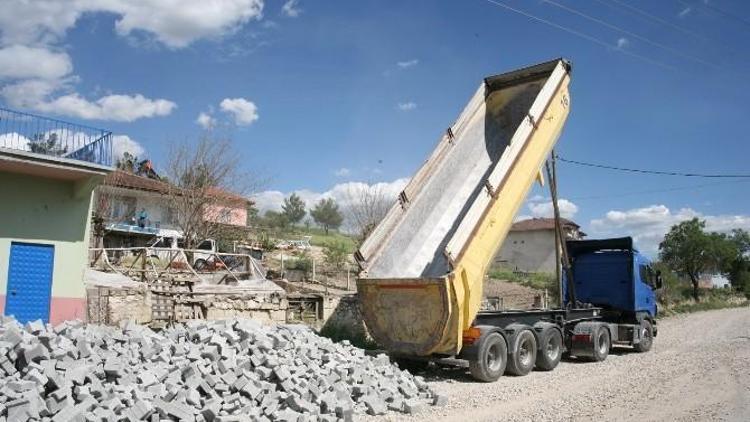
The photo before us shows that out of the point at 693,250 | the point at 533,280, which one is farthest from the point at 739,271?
the point at 533,280

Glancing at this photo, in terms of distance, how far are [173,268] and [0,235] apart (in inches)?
320

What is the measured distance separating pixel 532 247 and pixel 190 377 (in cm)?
4990

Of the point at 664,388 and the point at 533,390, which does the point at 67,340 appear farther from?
the point at 664,388

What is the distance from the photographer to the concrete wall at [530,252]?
52.2 m

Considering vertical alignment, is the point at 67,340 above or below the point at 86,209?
below

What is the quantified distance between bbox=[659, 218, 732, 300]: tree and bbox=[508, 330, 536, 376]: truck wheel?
1678 inches

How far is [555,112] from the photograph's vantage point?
12133 mm

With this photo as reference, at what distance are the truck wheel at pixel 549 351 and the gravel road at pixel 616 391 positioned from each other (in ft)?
0.74

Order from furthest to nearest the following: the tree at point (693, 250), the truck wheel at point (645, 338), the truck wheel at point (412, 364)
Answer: the tree at point (693, 250) → the truck wheel at point (645, 338) → the truck wheel at point (412, 364)

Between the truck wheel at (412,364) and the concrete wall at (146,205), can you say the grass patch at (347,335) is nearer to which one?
the truck wheel at (412,364)

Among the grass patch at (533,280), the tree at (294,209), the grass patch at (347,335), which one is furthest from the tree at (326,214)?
the grass patch at (347,335)

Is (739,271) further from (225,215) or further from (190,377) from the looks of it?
(190,377)

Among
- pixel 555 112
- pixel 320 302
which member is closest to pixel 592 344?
pixel 555 112

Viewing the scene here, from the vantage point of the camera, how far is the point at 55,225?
13.6 meters
